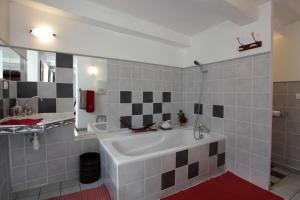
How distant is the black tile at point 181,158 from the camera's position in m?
1.62

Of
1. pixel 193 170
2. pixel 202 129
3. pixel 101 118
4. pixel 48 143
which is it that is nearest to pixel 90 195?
pixel 48 143

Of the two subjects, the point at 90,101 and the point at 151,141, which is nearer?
the point at 90,101

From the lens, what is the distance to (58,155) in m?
1.79

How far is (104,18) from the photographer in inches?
72.5

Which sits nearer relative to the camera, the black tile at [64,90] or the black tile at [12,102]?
the black tile at [12,102]

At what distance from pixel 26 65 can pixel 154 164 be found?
1760 millimetres

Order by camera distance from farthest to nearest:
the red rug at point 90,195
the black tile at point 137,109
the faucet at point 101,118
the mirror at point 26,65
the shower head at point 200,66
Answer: the shower head at point 200,66 → the black tile at point 137,109 → the faucet at point 101,118 → the red rug at point 90,195 → the mirror at point 26,65

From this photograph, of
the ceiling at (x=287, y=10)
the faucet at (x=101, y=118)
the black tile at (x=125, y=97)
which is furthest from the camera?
the black tile at (x=125, y=97)

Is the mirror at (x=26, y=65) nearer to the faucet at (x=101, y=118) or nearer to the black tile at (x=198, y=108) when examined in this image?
the faucet at (x=101, y=118)

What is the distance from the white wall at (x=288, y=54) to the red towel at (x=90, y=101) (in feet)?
9.41

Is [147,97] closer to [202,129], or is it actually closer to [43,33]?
[202,129]

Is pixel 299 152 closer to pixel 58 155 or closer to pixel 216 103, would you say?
pixel 216 103

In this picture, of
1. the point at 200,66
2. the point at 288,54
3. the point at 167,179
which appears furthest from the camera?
the point at 200,66

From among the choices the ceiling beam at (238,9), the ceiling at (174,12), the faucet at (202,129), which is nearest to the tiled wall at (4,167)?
the ceiling at (174,12)
